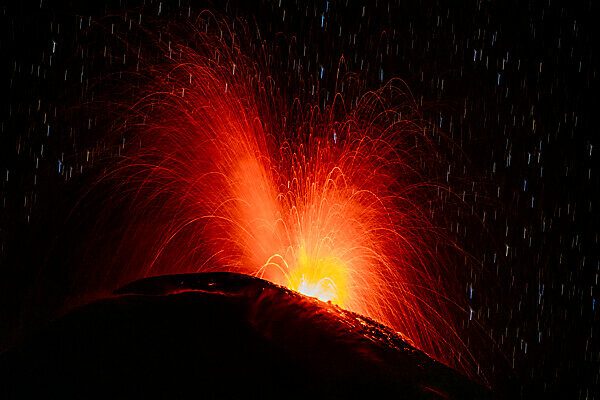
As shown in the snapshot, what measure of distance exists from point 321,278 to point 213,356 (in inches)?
386

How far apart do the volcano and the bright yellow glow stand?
27.1ft

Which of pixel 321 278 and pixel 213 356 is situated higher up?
pixel 213 356

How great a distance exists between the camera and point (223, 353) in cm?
507

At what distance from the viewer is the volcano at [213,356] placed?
4.75 m

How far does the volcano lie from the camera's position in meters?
4.75

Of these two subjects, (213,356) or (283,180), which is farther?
(283,180)

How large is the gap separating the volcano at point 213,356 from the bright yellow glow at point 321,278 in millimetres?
8261

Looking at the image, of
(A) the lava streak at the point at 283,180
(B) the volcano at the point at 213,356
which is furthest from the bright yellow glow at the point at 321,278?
(B) the volcano at the point at 213,356

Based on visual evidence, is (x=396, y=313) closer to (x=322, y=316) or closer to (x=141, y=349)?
(x=322, y=316)

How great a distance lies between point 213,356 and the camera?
503 centimetres

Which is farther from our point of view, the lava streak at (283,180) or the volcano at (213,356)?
the lava streak at (283,180)

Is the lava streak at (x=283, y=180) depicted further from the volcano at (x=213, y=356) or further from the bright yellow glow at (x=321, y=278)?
the volcano at (x=213, y=356)

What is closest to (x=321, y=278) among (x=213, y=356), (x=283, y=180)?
(x=283, y=180)

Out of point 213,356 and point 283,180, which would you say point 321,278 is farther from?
point 213,356
